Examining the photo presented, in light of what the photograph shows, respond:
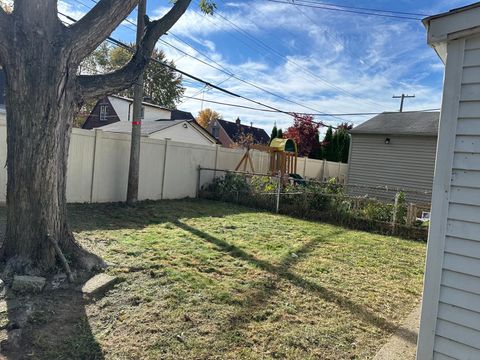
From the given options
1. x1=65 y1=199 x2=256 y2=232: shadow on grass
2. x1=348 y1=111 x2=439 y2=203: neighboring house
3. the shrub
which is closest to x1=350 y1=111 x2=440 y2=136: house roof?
x1=348 y1=111 x2=439 y2=203: neighboring house

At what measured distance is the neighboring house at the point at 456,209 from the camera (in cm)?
223

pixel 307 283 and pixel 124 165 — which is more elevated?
pixel 124 165

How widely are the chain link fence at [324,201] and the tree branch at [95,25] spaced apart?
20.8 ft

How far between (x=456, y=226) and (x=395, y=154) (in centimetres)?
1150

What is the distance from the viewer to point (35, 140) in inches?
140

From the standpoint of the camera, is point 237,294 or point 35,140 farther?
point 237,294

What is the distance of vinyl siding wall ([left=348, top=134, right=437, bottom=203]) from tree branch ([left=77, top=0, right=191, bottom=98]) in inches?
364

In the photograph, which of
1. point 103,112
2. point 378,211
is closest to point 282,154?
point 378,211

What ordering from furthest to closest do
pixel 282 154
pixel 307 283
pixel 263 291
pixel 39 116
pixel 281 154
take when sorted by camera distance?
pixel 281 154
pixel 282 154
pixel 307 283
pixel 263 291
pixel 39 116

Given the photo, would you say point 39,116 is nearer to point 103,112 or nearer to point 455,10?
point 455,10

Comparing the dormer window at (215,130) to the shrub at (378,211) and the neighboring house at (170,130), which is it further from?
the shrub at (378,211)

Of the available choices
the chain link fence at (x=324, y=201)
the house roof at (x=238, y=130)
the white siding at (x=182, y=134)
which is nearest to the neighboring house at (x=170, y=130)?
the white siding at (x=182, y=134)

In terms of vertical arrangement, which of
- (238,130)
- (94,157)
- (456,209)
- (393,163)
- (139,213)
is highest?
(238,130)

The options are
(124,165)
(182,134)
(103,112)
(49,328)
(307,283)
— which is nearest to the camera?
(49,328)
